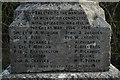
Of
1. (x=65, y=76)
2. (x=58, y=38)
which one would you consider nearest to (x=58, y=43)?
(x=58, y=38)

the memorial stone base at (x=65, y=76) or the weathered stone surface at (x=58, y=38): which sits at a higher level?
the weathered stone surface at (x=58, y=38)

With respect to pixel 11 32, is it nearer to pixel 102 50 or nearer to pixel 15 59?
pixel 15 59

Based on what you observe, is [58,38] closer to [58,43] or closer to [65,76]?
[58,43]

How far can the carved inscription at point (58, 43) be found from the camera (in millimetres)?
2998

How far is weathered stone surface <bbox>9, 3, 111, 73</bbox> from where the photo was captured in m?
2.99

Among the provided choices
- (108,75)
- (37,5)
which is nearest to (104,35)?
(108,75)

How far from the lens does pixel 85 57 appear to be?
10.0ft

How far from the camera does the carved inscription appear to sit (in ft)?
9.84

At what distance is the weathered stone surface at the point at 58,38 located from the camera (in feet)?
9.82

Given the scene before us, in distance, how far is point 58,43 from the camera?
119 inches

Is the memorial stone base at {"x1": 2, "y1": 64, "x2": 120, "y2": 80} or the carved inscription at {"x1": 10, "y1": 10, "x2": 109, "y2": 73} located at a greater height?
the carved inscription at {"x1": 10, "y1": 10, "x2": 109, "y2": 73}

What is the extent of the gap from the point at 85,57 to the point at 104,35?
297mm

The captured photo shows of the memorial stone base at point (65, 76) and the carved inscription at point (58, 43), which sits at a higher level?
the carved inscription at point (58, 43)

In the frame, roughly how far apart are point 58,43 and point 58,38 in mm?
51
